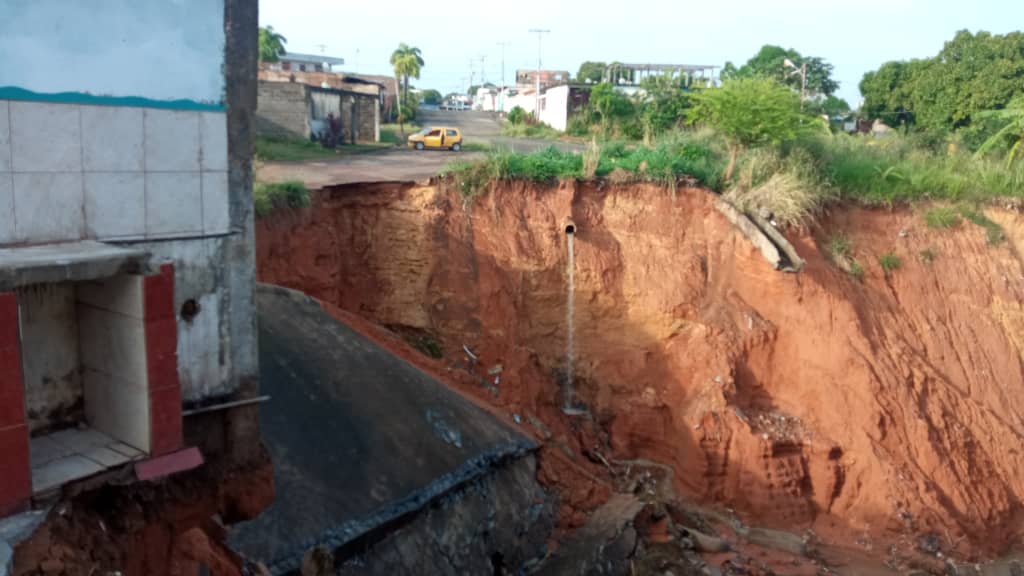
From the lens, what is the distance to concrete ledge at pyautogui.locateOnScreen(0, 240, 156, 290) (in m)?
4.78

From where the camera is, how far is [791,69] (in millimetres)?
41281

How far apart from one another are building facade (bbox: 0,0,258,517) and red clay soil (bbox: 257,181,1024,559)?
563 cm

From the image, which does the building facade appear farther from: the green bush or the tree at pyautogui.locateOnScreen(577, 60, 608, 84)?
the tree at pyautogui.locateOnScreen(577, 60, 608, 84)

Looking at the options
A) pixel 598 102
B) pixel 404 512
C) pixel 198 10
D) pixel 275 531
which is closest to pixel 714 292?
pixel 404 512

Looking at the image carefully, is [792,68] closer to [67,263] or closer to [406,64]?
[406,64]

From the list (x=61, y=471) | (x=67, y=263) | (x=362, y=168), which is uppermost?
(x=362, y=168)

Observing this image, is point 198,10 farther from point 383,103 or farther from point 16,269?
point 383,103

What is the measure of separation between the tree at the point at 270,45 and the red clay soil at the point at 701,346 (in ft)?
111

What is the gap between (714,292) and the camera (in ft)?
44.5

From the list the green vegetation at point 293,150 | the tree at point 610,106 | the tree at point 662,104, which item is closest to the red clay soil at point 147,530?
the green vegetation at point 293,150

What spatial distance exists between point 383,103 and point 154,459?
40225 mm

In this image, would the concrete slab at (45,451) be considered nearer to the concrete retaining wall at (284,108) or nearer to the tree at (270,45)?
the concrete retaining wall at (284,108)

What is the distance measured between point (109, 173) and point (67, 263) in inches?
38.1

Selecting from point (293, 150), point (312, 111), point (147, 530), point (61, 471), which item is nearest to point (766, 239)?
point (147, 530)
